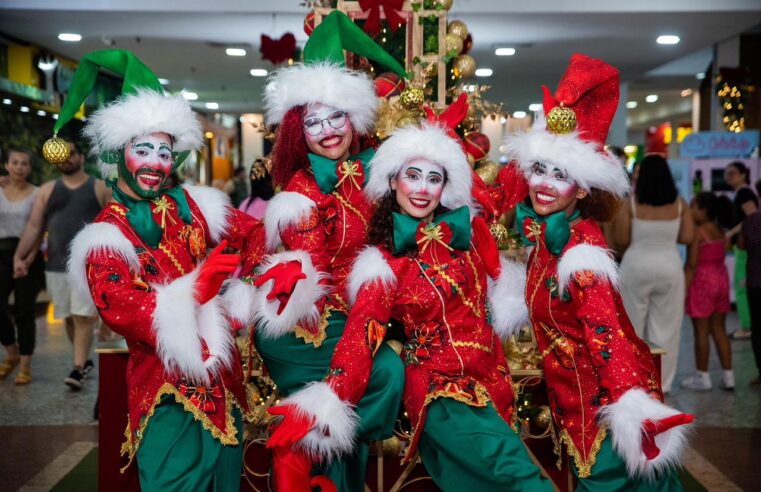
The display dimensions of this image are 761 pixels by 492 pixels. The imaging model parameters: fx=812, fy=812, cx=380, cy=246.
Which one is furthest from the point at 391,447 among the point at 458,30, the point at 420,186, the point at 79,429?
the point at 79,429

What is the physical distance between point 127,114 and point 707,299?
4.65m

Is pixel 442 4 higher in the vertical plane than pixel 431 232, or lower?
higher

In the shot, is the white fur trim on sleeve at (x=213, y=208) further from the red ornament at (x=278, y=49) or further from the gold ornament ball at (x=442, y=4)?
the red ornament at (x=278, y=49)

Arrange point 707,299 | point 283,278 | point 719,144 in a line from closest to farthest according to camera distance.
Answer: point 283,278, point 707,299, point 719,144

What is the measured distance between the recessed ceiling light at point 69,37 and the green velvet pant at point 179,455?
28.2 ft

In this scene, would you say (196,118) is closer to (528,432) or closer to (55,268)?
(528,432)

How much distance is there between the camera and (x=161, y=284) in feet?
8.85

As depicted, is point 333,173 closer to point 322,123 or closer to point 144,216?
point 322,123

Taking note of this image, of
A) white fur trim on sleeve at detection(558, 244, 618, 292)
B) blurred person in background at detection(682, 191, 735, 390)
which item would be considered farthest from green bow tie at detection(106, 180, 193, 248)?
blurred person in background at detection(682, 191, 735, 390)

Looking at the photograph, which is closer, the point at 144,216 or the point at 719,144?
the point at 144,216

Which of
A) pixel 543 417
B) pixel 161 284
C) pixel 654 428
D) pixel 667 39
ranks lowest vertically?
pixel 543 417

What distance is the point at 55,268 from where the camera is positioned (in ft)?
18.9

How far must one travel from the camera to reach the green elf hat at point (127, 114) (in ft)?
9.14

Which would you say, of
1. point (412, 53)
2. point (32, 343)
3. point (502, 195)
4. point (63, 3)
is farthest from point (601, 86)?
point (63, 3)
